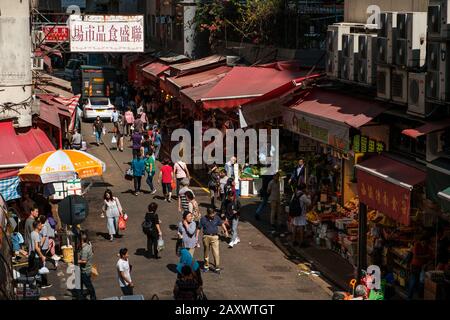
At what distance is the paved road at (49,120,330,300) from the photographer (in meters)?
19.7

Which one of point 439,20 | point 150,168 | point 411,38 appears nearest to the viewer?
point 439,20

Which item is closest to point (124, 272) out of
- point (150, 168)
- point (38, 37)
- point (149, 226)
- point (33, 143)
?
point (149, 226)

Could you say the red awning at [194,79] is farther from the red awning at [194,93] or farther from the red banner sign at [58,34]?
the red banner sign at [58,34]

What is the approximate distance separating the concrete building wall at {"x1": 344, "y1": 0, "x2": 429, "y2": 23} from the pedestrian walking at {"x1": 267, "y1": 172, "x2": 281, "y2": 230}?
14.8 feet

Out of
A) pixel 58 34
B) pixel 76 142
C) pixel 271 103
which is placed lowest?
pixel 76 142

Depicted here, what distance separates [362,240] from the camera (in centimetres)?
2064

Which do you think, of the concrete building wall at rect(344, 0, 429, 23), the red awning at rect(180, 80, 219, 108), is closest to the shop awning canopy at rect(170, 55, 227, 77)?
the red awning at rect(180, 80, 219, 108)

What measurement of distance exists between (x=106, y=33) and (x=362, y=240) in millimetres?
19313

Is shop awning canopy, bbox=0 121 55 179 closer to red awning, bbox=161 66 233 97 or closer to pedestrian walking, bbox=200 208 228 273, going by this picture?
pedestrian walking, bbox=200 208 228 273

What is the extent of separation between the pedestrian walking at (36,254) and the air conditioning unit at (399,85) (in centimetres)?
802

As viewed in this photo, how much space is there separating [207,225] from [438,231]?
5243 mm

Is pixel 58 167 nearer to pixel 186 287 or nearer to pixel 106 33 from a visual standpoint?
pixel 186 287

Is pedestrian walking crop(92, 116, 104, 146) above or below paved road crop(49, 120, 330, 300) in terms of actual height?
above

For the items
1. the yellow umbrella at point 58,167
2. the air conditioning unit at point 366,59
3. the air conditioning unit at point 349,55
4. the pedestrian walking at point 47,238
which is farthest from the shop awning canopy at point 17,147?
the air conditioning unit at point 366,59
